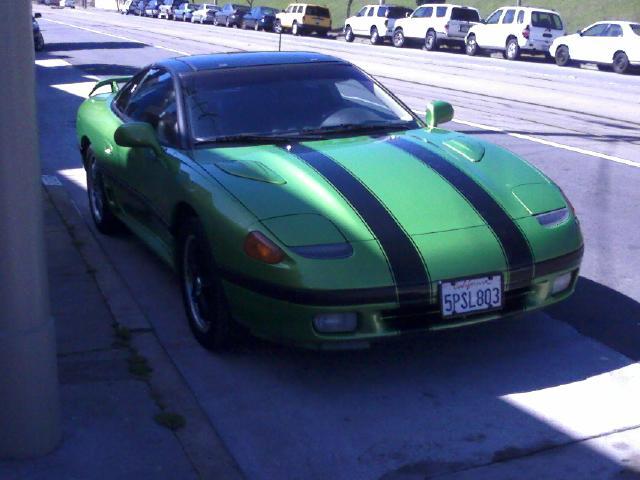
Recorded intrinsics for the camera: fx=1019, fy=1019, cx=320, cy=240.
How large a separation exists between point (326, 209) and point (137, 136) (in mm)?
1566

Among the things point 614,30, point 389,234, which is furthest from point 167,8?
point 389,234

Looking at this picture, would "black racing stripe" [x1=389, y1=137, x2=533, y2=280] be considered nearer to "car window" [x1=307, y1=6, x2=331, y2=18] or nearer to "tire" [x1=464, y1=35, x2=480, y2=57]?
"tire" [x1=464, y1=35, x2=480, y2=57]

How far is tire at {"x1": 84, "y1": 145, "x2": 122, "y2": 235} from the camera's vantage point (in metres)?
7.68

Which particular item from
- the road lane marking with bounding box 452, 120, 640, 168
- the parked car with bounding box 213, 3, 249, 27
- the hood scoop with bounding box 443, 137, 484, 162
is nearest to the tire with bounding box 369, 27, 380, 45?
the parked car with bounding box 213, 3, 249, 27

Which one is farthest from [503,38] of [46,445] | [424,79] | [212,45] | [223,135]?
[46,445]

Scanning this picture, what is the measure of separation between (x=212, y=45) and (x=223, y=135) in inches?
1205

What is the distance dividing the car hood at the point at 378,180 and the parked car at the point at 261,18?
49.6 meters

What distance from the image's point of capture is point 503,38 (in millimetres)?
34781

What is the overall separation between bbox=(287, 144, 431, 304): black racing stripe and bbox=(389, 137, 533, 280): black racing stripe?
0.47 metres

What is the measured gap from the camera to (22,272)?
12.7 feet

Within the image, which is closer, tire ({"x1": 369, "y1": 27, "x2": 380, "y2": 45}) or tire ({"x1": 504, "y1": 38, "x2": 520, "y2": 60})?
tire ({"x1": 504, "y1": 38, "x2": 520, "y2": 60})

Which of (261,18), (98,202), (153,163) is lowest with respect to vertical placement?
(261,18)

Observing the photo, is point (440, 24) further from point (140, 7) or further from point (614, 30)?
point (140, 7)

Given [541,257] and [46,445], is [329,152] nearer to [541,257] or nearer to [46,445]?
[541,257]
